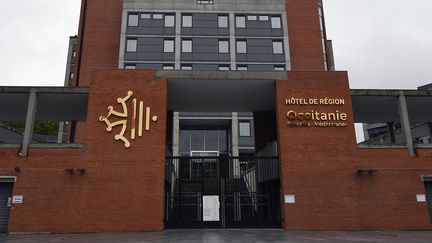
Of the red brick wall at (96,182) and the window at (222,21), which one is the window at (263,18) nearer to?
the window at (222,21)

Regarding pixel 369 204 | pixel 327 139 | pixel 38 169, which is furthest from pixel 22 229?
pixel 369 204

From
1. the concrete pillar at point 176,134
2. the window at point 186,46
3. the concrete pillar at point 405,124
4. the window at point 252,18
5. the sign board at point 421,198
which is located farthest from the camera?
the window at point 252,18

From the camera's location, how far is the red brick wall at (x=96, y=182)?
653 inches

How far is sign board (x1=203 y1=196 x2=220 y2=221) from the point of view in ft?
58.1

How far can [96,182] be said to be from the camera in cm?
1706

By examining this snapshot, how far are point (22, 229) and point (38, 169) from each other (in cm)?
275

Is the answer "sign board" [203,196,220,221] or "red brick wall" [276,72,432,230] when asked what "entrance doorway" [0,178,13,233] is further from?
"red brick wall" [276,72,432,230]

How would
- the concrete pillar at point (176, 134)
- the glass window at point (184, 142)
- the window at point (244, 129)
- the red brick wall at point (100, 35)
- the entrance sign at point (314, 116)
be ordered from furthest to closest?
the red brick wall at point (100, 35) → the window at point (244, 129) → the glass window at point (184, 142) → the concrete pillar at point (176, 134) → the entrance sign at point (314, 116)

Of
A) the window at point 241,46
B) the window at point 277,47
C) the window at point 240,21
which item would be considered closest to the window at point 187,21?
the window at point 240,21

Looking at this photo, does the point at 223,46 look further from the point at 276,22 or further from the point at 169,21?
the point at 276,22

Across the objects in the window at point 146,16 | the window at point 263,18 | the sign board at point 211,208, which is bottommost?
the sign board at point 211,208

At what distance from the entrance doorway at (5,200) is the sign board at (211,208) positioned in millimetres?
9153

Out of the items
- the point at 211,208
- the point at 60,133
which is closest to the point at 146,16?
the point at 60,133

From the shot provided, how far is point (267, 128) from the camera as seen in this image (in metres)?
24.0
